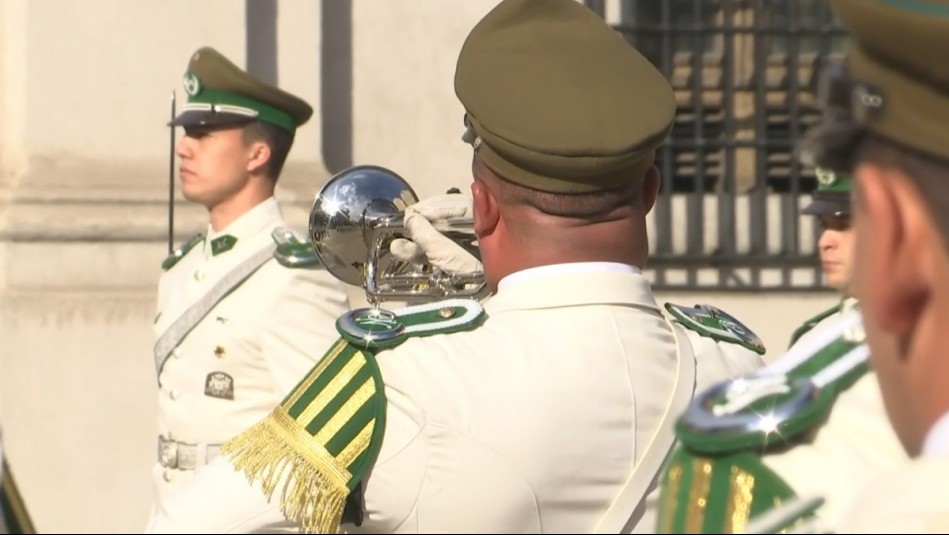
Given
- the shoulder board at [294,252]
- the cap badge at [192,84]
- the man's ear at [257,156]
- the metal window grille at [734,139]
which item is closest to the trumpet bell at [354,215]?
the shoulder board at [294,252]

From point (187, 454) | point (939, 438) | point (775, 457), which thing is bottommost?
point (187, 454)

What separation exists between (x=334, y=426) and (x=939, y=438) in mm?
1247

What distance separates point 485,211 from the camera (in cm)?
259

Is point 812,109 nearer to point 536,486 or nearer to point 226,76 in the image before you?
point 226,76

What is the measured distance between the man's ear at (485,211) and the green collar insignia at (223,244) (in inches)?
105

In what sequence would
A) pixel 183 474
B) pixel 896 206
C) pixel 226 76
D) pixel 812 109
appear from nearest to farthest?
pixel 896 206
pixel 183 474
pixel 226 76
pixel 812 109

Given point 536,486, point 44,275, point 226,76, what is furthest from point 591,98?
point 44,275

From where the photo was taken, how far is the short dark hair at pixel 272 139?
5.35 m

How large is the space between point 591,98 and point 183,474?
2583 mm

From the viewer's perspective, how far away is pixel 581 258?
255 centimetres

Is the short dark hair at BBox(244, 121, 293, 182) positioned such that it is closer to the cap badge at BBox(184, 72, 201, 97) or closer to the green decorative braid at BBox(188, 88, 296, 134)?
the green decorative braid at BBox(188, 88, 296, 134)

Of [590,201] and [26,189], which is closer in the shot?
[590,201]

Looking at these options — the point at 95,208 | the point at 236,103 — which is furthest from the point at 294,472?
the point at 95,208

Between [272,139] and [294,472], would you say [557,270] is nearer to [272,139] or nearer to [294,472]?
[294,472]
